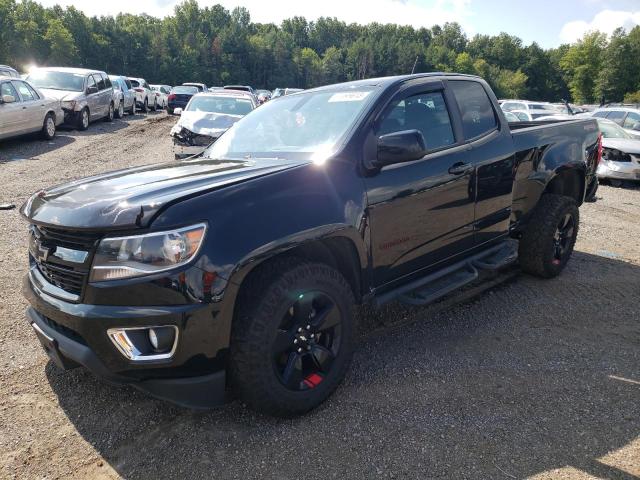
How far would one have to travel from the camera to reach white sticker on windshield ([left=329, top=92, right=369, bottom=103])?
3.34 meters

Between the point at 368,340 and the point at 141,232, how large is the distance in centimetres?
202

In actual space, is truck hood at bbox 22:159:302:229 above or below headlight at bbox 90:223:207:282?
above

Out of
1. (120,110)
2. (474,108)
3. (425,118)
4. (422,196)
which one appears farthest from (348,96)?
(120,110)

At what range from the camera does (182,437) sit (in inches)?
101

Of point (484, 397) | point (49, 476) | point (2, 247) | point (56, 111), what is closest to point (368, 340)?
point (484, 397)

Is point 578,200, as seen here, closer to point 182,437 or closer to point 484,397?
point 484,397

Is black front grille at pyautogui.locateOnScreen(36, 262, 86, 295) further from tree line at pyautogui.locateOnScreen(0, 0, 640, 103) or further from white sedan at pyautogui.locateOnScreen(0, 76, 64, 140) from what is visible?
tree line at pyautogui.locateOnScreen(0, 0, 640, 103)

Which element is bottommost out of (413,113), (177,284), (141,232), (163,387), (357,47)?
(163,387)

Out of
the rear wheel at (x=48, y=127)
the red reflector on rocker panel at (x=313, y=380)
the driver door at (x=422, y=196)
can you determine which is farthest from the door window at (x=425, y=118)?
the rear wheel at (x=48, y=127)

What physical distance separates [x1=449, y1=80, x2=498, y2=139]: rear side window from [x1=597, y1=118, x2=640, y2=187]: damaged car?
9068 millimetres

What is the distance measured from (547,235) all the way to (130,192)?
3.78 m

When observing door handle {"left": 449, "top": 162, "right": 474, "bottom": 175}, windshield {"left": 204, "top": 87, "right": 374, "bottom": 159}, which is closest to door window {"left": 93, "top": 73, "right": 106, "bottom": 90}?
windshield {"left": 204, "top": 87, "right": 374, "bottom": 159}

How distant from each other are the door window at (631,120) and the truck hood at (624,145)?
2557 millimetres

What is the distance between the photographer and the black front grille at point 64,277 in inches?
91.6
